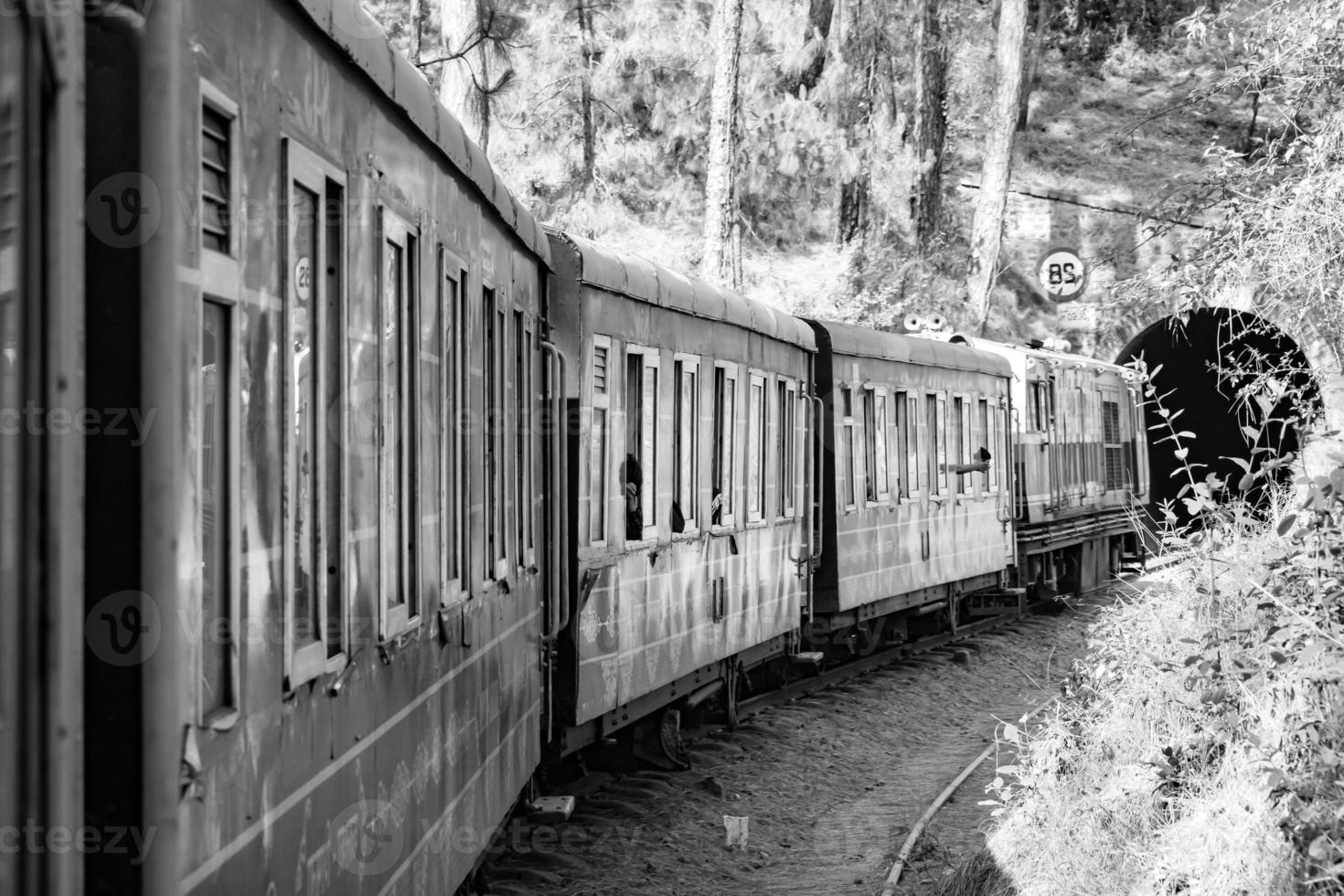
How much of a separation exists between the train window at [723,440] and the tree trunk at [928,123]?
27019 mm

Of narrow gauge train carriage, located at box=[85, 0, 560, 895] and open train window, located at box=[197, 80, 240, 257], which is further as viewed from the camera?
open train window, located at box=[197, 80, 240, 257]

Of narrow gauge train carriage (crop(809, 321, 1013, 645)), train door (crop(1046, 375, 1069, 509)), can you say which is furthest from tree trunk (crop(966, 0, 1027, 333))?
narrow gauge train carriage (crop(809, 321, 1013, 645))

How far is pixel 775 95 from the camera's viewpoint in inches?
1497

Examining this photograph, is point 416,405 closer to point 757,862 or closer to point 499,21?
point 757,862

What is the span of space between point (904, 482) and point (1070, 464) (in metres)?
8.73

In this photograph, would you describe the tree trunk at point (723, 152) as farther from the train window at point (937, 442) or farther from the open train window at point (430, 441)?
the open train window at point (430, 441)

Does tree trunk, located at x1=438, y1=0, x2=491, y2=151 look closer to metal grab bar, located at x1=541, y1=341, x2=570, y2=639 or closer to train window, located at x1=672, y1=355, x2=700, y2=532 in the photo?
train window, located at x1=672, y1=355, x2=700, y2=532

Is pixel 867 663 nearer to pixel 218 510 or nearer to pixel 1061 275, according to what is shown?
pixel 218 510

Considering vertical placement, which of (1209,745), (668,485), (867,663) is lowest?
(867,663)

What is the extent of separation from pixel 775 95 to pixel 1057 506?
51.9ft

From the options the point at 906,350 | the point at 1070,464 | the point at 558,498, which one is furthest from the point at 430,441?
the point at 1070,464

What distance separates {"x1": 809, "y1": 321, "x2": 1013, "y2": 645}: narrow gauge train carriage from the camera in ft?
52.7

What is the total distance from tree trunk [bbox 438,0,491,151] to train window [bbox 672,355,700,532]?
8.15m

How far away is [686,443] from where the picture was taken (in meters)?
11.1
